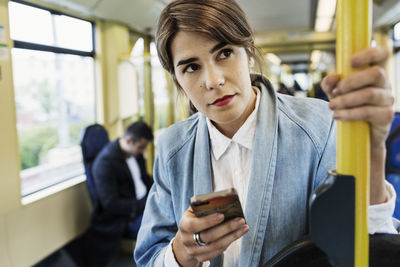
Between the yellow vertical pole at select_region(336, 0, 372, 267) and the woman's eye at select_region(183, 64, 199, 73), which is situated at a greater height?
the woman's eye at select_region(183, 64, 199, 73)

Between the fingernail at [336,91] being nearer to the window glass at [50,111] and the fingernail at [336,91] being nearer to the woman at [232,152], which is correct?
the woman at [232,152]

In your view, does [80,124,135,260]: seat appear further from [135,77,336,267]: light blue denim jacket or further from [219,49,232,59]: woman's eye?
[219,49,232,59]: woman's eye

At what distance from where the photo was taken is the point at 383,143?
2.06 ft

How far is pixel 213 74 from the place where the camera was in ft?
3.33

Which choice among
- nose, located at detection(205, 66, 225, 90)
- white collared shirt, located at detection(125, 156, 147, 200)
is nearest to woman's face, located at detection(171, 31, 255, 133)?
nose, located at detection(205, 66, 225, 90)

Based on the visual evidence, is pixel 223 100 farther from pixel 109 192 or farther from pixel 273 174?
pixel 109 192

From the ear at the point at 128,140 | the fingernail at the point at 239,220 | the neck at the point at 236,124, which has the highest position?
the neck at the point at 236,124

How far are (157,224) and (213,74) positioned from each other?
22.0 inches

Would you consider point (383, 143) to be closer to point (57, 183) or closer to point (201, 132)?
point (201, 132)

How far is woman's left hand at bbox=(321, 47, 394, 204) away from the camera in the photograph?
532 millimetres

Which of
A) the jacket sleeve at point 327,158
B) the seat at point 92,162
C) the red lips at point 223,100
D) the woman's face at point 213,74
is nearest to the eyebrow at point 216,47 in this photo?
the woman's face at point 213,74

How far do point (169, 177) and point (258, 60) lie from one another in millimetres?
559

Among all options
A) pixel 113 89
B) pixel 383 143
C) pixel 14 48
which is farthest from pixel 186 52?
pixel 113 89

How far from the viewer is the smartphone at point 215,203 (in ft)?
2.68
